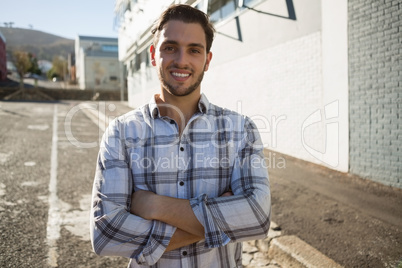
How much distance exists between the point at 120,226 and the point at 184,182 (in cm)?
42

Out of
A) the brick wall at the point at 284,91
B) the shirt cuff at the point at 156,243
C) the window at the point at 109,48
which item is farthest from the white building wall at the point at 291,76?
the window at the point at 109,48

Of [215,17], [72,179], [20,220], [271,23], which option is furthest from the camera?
[215,17]

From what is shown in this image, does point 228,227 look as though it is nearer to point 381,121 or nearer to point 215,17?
point 381,121

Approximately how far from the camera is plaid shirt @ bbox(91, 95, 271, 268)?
161cm

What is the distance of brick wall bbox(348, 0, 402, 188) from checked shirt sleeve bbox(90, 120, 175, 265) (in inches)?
198

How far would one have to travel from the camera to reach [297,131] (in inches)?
290

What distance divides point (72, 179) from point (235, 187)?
17.2 feet

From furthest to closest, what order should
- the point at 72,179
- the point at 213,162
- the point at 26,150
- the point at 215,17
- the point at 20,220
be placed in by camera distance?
the point at 215,17 < the point at 26,150 < the point at 72,179 < the point at 20,220 < the point at 213,162

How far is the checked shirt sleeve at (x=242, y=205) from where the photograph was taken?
163cm

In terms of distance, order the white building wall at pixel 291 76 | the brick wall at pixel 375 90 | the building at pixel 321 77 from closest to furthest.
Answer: the brick wall at pixel 375 90, the building at pixel 321 77, the white building wall at pixel 291 76

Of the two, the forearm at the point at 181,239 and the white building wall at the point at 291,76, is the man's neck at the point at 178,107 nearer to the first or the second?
the forearm at the point at 181,239

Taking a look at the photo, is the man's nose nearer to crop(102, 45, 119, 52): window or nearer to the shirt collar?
the shirt collar

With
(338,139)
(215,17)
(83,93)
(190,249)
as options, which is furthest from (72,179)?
(83,93)

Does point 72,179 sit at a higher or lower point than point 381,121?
lower
